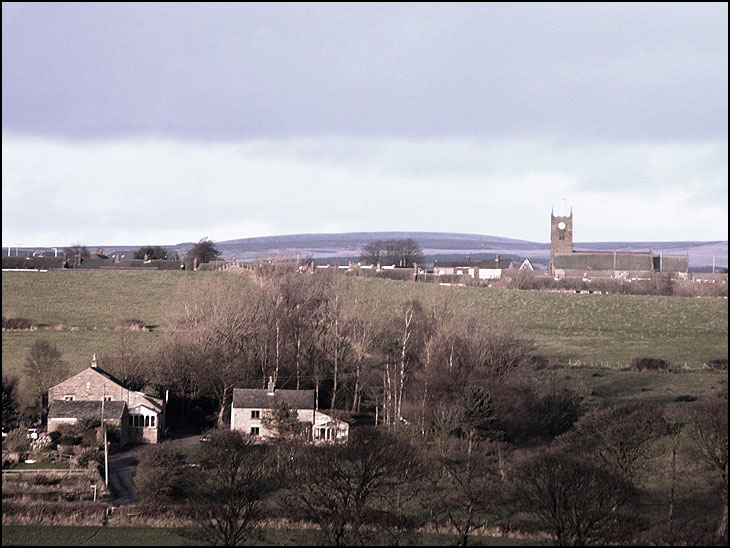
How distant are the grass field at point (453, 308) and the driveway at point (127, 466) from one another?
8878 mm

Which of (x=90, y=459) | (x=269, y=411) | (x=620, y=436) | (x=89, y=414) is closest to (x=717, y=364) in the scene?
(x=620, y=436)

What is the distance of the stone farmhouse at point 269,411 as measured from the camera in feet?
105

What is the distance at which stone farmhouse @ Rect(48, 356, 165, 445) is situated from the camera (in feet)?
104

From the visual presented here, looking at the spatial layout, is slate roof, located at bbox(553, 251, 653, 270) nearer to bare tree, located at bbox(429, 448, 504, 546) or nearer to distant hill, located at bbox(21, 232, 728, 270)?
distant hill, located at bbox(21, 232, 728, 270)

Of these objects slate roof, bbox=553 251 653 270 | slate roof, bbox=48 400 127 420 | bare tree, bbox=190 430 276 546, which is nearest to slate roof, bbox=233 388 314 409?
bare tree, bbox=190 430 276 546

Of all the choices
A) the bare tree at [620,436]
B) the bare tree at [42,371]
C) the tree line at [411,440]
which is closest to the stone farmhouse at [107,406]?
the bare tree at [42,371]

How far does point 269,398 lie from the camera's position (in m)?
33.6

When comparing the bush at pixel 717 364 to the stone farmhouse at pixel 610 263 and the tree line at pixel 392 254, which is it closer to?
the tree line at pixel 392 254

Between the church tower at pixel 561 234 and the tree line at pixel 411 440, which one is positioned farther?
the church tower at pixel 561 234

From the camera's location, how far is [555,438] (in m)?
28.9

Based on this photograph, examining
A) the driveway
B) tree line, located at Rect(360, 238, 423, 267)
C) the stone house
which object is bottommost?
the driveway

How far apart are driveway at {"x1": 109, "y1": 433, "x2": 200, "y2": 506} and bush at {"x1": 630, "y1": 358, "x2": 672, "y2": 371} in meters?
18.7

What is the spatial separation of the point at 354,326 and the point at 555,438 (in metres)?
14.8

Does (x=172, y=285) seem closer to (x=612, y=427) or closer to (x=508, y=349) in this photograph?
(x=508, y=349)
